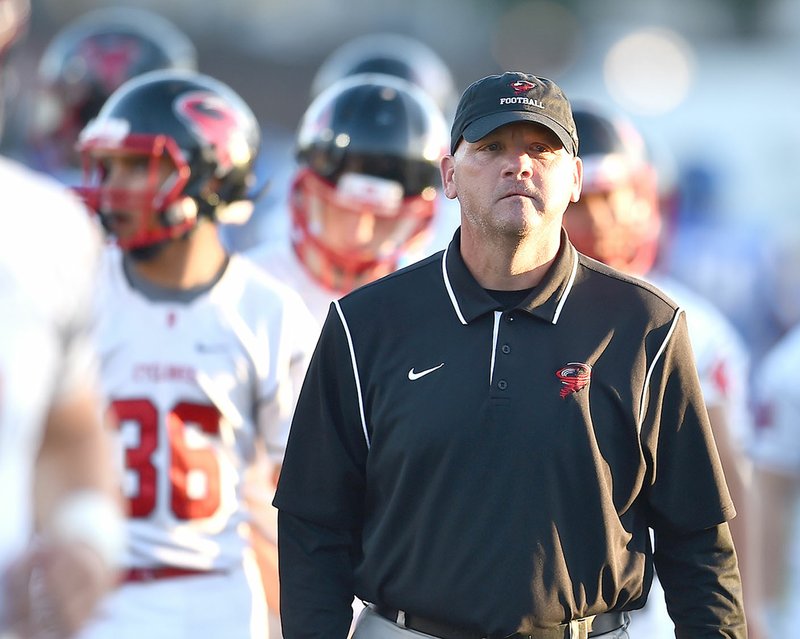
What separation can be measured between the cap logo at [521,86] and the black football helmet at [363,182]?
229 cm

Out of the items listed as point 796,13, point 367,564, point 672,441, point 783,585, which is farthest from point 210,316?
point 796,13

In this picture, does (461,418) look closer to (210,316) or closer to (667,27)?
(210,316)

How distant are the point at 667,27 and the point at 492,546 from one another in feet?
149

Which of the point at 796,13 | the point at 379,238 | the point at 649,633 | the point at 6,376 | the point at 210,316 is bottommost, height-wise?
the point at 649,633

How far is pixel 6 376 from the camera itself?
260 cm

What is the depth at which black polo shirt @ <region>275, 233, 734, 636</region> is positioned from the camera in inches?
134

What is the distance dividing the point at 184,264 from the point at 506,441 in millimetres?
1839

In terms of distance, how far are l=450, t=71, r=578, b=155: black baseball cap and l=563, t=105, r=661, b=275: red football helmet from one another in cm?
189

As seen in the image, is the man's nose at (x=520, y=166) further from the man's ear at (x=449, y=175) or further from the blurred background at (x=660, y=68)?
the blurred background at (x=660, y=68)

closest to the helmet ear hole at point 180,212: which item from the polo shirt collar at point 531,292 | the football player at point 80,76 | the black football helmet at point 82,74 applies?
the polo shirt collar at point 531,292

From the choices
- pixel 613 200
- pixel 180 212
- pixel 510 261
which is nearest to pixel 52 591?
pixel 510 261

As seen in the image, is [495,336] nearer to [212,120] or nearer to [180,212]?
[180,212]

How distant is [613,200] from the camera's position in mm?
5680

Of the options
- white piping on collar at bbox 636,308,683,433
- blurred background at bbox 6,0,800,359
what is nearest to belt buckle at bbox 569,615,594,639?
white piping on collar at bbox 636,308,683,433
